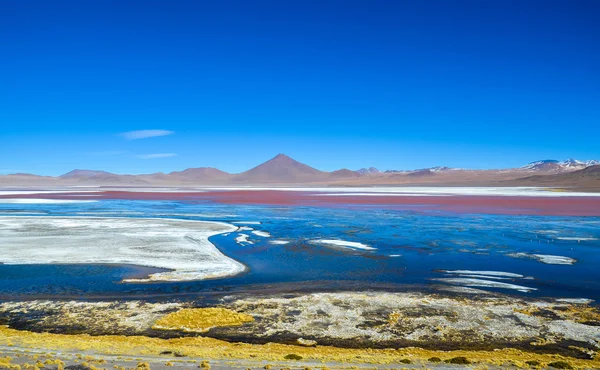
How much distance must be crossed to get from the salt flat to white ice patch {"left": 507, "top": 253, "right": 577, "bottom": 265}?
8616 millimetres

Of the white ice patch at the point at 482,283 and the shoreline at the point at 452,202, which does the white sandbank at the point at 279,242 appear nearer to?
the white ice patch at the point at 482,283

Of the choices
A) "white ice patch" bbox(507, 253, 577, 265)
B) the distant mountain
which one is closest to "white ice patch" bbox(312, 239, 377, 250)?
"white ice patch" bbox(507, 253, 577, 265)

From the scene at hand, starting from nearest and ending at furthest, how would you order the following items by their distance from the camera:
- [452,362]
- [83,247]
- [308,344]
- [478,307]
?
[452,362] → [308,344] → [478,307] → [83,247]

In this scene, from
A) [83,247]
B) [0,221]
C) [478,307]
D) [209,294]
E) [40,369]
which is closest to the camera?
[40,369]

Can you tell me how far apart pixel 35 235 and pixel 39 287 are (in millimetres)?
8785

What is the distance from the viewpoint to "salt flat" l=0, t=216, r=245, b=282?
12797 mm

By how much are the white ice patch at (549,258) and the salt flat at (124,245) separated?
8.62 metres

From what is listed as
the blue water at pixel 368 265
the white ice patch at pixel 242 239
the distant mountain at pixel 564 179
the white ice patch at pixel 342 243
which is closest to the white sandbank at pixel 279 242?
the blue water at pixel 368 265

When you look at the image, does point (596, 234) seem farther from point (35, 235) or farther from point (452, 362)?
point (35, 235)

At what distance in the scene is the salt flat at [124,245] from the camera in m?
12.8

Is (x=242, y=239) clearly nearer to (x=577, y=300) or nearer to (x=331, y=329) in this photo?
(x=331, y=329)

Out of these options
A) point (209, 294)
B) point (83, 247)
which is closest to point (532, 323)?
point (209, 294)

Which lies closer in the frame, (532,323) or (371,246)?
(532,323)

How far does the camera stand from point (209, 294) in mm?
9945
